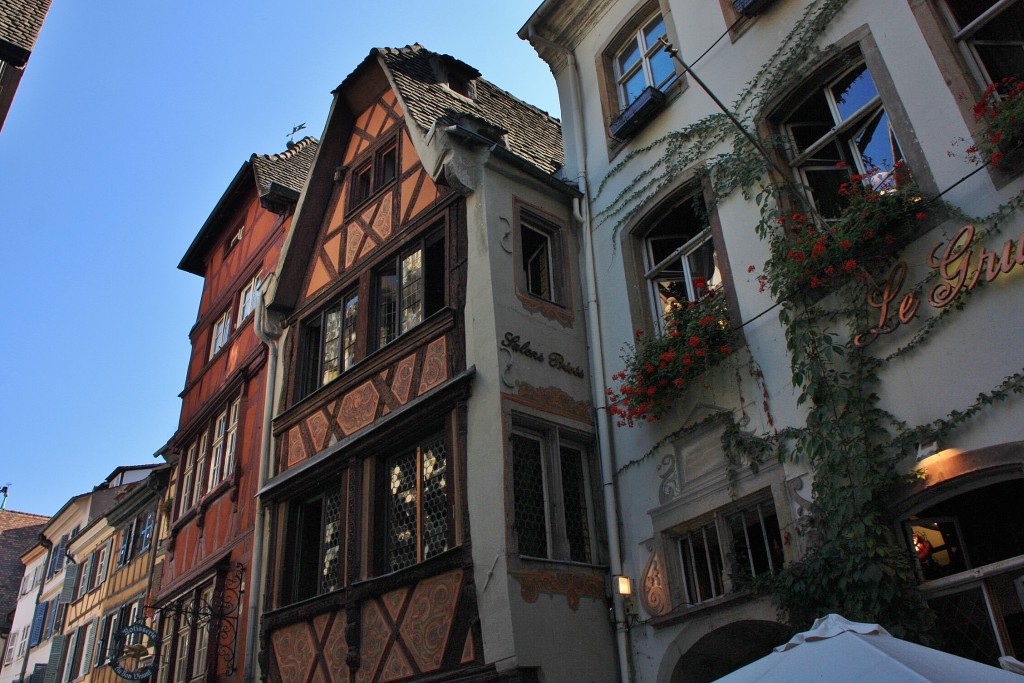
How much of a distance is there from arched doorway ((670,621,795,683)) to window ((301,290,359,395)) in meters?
5.44

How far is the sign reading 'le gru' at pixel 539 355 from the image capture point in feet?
27.9

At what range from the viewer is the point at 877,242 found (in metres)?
6.45

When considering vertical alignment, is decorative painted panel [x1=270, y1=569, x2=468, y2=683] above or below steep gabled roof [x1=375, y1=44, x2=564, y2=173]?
below

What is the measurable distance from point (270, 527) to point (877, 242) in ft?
26.1

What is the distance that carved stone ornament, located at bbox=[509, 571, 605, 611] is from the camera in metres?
7.32

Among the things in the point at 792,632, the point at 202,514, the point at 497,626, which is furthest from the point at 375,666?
the point at 202,514

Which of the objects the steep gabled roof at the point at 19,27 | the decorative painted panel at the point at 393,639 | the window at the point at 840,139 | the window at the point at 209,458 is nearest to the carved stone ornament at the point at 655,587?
the decorative painted panel at the point at 393,639

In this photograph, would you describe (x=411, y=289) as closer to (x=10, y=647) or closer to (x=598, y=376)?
(x=598, y=376)

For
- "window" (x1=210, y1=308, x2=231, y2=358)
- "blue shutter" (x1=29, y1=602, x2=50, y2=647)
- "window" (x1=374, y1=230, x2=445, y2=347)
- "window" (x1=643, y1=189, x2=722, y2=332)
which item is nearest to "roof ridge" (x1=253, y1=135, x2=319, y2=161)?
"window" (x1=210, y1=308, x2=231, y2=358)

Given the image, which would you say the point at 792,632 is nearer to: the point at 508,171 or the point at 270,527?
the point at 508,171

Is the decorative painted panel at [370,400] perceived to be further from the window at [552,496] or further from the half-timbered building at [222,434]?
the half-timbered building at [222,434]

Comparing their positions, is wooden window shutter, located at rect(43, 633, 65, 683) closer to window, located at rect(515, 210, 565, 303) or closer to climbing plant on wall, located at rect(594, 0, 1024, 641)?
window, located at rect(515, 210, 565, 303)

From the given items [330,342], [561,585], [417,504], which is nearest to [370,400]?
[417,504]

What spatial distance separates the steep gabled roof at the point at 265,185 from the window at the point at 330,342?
3.26 m
